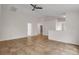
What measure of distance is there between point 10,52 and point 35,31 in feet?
1.97

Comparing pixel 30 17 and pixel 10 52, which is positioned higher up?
pixel 30 17

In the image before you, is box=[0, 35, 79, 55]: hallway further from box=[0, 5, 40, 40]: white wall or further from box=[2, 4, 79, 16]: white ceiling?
box=[2, 4, 79, 16]: white ceiling

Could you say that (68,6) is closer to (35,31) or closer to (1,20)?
(35,31)

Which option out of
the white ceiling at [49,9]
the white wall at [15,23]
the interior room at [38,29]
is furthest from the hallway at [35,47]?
the white ceiling at [49,9]

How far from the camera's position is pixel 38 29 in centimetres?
188

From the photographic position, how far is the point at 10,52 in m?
1.87

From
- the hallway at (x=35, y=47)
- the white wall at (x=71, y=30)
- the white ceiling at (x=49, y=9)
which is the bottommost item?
the hallway at (x=35, y=47)

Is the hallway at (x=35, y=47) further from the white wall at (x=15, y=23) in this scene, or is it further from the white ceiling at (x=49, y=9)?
the white ceiling at (x=49, y=9)

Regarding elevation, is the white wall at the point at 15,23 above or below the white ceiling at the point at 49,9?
below

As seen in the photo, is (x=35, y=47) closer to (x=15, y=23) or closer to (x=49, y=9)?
(x=15, y=23)

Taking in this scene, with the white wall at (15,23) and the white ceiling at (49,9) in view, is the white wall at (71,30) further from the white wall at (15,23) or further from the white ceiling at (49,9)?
the white wall at (15,23)

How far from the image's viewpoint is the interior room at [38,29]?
184cm

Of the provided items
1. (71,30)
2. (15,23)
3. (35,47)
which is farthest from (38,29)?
(71,30)
